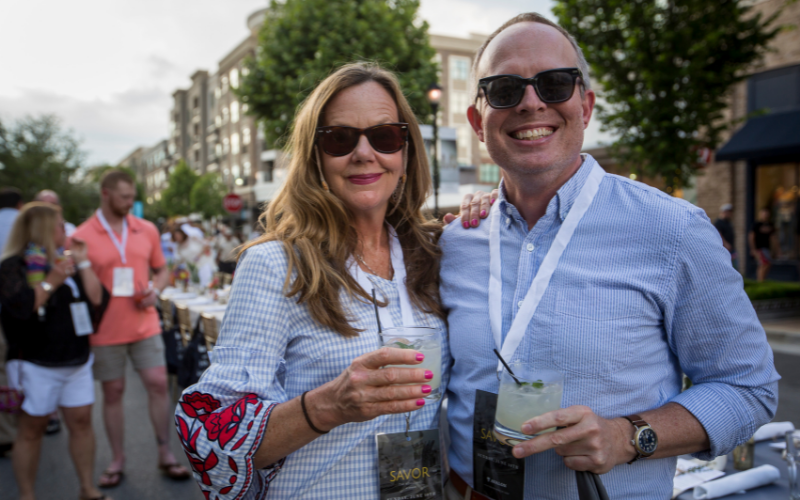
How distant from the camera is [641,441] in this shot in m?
1.47

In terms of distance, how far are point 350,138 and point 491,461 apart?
1.19 metres

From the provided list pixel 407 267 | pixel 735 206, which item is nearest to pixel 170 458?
pixel 407 267

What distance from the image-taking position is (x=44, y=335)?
12.1 feet

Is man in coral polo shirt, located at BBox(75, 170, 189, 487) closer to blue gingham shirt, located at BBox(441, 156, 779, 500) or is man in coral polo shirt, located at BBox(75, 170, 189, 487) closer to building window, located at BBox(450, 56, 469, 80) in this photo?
blue gingham shirt, located at BBox(441, 156, 779, 500)

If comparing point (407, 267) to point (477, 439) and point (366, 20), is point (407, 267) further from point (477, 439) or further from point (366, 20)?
point (366, 20)

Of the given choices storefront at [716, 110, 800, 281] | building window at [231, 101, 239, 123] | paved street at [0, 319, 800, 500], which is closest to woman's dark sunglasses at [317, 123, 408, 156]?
paved street at [0, 319, 800, 500]

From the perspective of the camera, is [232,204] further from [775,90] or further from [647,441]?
[647,441]

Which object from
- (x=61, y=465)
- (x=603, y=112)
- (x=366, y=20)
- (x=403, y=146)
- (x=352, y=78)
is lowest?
(x=61, y=465)

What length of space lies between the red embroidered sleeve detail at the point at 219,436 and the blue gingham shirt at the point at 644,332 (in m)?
0.74

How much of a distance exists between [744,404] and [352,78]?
1660 millimetres

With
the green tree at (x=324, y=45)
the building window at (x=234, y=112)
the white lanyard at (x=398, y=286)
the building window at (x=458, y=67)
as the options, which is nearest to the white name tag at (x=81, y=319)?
the white lanyard at (x=398, y=286)

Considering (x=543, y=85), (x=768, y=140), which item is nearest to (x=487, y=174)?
(x=768, y=140)

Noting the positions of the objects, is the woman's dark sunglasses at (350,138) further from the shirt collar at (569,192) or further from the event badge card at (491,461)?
the event badge card at (491,461)

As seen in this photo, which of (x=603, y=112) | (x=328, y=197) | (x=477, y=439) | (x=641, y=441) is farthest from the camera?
(x=603, y=112)
